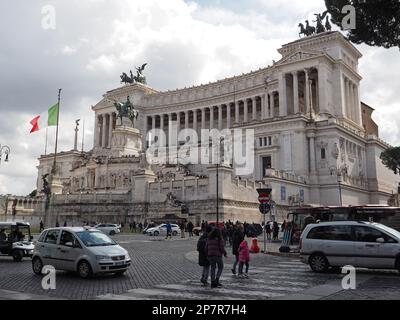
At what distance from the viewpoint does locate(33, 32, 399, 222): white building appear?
45.3 metres

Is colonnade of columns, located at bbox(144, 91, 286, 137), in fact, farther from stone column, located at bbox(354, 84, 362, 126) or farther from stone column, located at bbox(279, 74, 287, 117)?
stone column, located at bbox(354, 84, 362, 126)

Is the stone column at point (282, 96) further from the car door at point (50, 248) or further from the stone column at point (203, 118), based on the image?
the car door at point (50, 248)

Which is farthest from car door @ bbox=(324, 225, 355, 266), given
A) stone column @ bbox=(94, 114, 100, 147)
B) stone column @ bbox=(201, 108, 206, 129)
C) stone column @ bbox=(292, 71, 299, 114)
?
stone column @ bbox=(94, 114, 100, 147)

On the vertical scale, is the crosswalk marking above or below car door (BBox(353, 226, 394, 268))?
below

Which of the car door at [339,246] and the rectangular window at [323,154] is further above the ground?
the rectangular window at [323,154]

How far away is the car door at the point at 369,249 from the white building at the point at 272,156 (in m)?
26.3

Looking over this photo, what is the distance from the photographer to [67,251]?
14062 millimetres

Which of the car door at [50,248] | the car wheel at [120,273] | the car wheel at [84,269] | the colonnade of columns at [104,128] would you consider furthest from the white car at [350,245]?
the colonnade of columns at [104,128]

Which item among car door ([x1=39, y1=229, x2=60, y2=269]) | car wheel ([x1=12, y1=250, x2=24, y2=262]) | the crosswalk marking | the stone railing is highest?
the stone railing

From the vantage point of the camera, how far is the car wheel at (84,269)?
44.0ft

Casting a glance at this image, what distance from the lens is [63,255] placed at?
14172 millimetres

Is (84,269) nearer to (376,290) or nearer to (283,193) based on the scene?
(376,290)

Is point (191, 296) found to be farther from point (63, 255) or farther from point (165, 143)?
point (165, 143)

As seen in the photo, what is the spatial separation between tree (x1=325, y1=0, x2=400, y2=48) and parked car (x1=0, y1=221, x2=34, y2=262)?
683 inches
